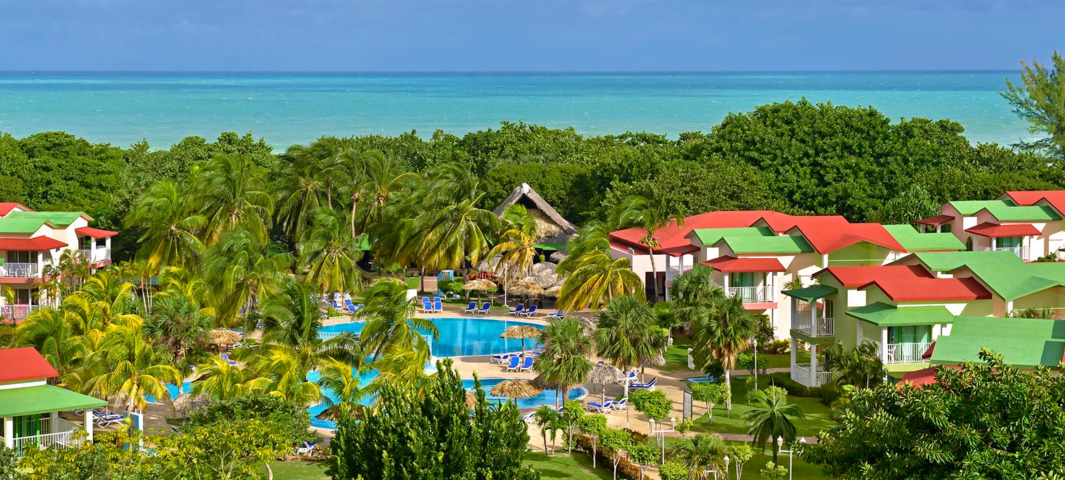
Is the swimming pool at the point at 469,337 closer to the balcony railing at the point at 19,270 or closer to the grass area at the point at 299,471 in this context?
the balcony railing at the point at 19,270

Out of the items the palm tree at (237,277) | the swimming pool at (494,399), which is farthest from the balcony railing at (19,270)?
the swimming pool at (494,399)

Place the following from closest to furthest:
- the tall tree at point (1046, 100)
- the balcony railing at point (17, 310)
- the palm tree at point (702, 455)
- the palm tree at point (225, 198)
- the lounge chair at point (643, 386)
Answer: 1. the palm tree at point (702, 455)
2. the lounge chair at point (643, 386)
3. the balcony railing at point (17, 310)
4. the palm tree at point (225, 198)
5. the tall tree at point (1046, 100)

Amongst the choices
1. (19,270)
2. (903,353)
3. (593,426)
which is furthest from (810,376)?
(19,270)

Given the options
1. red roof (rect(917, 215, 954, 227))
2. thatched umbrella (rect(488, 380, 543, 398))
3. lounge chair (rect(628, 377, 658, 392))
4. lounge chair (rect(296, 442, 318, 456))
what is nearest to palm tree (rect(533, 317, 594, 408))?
thatched umbrella (rect(488, 380, 543, 398))

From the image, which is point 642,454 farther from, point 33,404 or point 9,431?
point 9,431

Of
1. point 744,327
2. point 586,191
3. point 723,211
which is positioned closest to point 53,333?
point 744,327

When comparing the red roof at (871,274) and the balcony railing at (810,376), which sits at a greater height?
the red roof at (871,274)

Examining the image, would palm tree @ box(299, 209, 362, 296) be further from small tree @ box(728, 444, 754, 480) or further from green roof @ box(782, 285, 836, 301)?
small tree @ box(728, 444, 754, 480)
